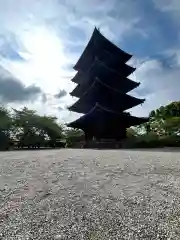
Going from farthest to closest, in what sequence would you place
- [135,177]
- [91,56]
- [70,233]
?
[91,56] < [135,177] < [70,233]

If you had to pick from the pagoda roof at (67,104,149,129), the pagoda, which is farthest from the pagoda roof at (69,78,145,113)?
the pagoda roof at (67,104,149,129)

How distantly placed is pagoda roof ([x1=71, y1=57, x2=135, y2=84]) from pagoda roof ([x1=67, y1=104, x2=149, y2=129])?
12.0ft

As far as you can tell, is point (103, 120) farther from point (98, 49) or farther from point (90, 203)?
point (90, 203)

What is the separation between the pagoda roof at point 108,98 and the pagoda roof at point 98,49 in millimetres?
3782

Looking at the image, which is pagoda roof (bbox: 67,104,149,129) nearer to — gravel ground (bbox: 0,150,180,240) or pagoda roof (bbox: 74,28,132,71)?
pagoda roof (bbox: 74,28,132,71)

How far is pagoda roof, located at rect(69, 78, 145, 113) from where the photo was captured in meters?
25.7

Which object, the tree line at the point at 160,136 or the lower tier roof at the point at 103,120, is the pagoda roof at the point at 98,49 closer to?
the lower tier roof at the point at 103,120

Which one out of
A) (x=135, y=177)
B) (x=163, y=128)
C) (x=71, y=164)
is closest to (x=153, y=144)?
(x=163, y=128)

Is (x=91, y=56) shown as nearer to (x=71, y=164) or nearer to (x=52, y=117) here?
(x=52, y=117)

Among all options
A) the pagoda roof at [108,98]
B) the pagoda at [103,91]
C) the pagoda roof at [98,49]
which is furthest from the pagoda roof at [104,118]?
the pagoda roof at [98,49]

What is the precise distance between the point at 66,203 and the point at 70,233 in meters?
1.34

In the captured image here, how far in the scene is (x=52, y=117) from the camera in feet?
107

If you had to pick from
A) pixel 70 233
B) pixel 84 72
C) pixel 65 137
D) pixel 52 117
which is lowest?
pixel 70 233

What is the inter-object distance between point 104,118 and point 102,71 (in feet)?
14.5
